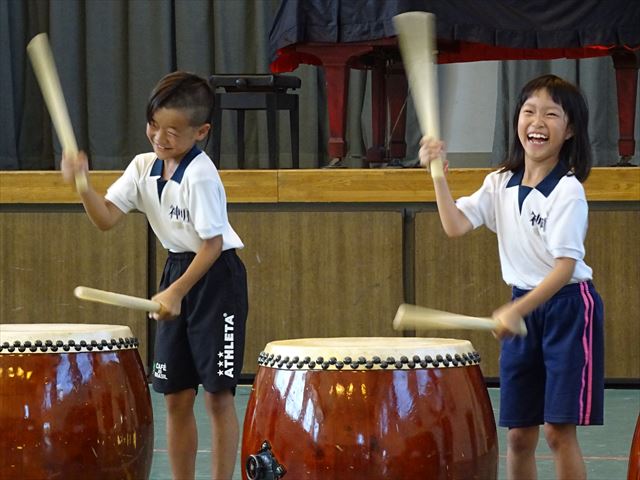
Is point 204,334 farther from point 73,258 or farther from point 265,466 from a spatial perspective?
point 73,258

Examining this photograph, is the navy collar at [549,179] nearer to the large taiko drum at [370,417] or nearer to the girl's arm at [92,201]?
the large taiko drum at [370,417]

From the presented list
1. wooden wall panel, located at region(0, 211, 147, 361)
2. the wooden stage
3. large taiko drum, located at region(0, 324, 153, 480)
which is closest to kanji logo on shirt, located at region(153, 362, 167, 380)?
large taiko drum, located at region(0, 324, 153, 480)

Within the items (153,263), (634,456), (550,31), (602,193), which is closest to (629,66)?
(550,31)

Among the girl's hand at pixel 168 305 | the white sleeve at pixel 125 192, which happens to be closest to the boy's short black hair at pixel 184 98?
the white sleeve at pixel 125 192

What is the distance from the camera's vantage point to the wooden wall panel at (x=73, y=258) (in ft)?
15.3

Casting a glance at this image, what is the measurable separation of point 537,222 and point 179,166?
75cm

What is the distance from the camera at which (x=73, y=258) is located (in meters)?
4.69

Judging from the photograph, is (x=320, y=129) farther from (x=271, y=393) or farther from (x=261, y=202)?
(x=271, y=393)

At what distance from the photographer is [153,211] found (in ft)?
8.91

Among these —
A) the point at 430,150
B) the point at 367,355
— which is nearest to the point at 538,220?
the point at 430,150

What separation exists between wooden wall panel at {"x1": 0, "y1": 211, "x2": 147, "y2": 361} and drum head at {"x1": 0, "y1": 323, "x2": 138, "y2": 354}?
218cm

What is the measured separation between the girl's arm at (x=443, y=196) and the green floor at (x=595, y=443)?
2.87 feet

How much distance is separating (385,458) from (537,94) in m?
0.81

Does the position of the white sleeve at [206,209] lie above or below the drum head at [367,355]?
above
